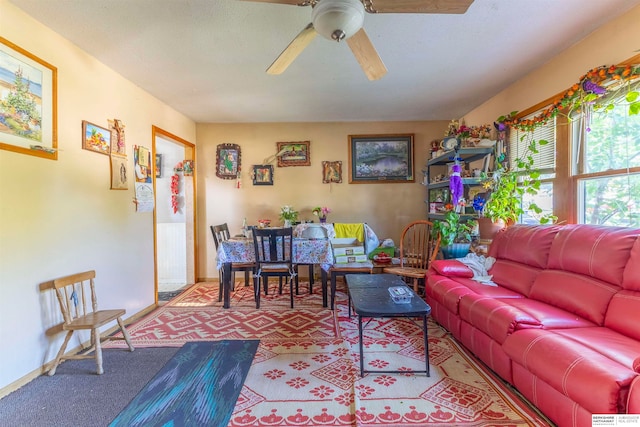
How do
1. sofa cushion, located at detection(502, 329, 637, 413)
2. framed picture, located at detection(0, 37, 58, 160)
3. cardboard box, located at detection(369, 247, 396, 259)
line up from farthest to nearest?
cardboard box, located at detection(369, 247, 396, 259) < framed picture, located at detection(0, 37, 58, 160) < sofa cushion, located at detection(502, 329, 637, 413)

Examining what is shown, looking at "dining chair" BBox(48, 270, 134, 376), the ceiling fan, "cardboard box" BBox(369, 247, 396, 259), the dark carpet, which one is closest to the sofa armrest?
"cardboard box" BBox(369, 247, 396, 259)

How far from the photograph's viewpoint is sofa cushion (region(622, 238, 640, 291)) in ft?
5.21

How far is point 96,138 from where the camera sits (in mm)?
2576

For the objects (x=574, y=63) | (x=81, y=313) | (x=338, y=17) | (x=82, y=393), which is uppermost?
(x=574, y=63)

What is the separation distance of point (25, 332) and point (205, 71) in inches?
99.6

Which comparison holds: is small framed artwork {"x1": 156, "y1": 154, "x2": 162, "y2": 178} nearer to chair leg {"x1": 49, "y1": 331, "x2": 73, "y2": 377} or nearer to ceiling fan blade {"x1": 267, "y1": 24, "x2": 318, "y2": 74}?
chair leg {"x1": 49, "y1": 331, "x2": 73, "y2": 377}

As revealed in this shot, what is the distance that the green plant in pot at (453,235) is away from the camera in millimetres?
3137

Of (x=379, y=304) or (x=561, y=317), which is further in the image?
(x=379, y=304)

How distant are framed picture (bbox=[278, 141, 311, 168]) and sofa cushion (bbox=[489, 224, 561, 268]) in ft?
9.38

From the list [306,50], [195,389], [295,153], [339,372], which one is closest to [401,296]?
[339,372]

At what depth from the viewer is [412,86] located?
10.5 ft

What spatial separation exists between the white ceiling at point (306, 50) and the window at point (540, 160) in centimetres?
63

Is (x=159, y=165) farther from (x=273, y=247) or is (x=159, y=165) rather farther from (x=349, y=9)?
(x=349, y=9)

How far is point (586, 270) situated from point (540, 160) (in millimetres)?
1366
